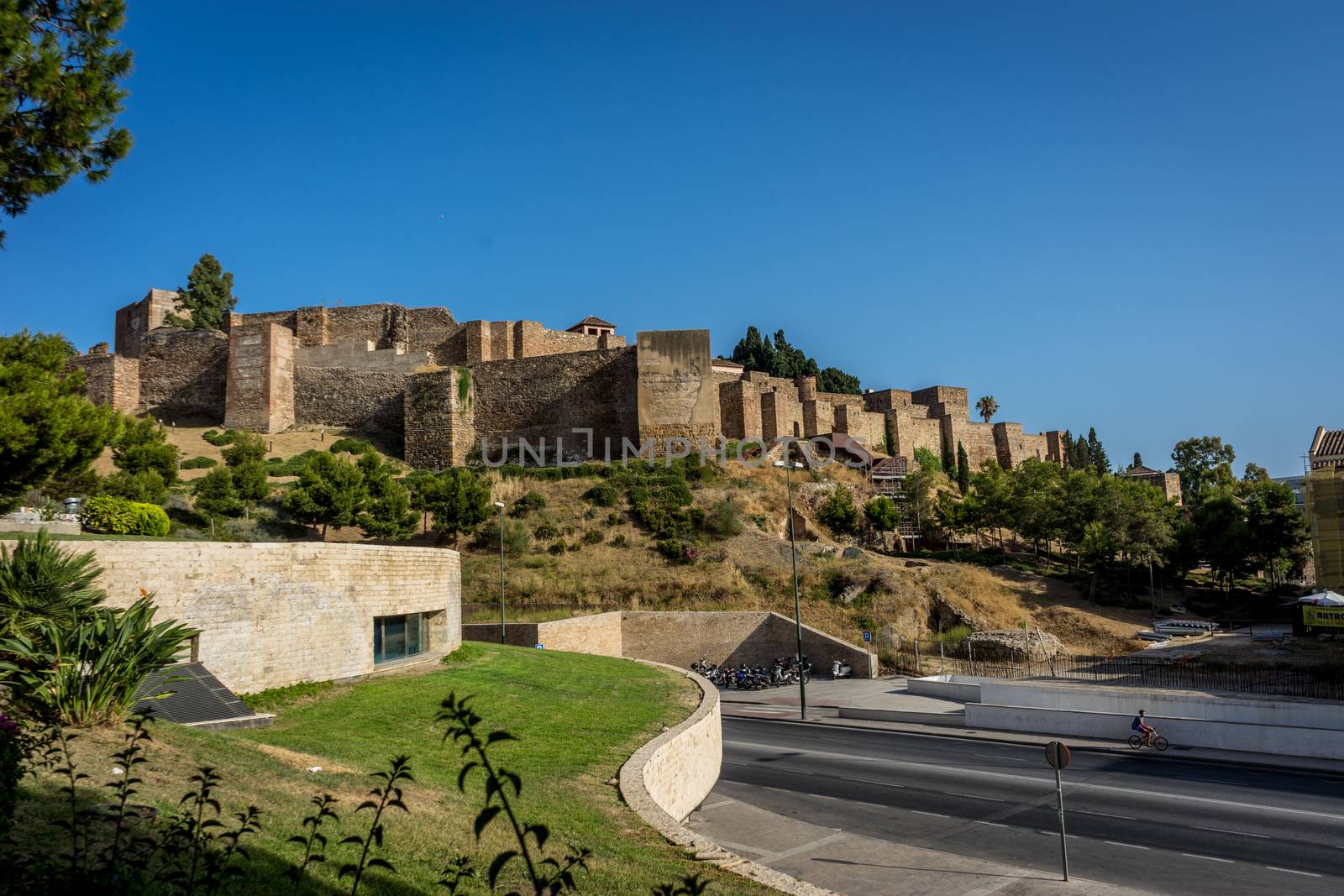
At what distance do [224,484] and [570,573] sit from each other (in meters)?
13.2

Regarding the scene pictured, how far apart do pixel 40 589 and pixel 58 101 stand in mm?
5278

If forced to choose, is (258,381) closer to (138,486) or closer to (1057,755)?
(138,486)

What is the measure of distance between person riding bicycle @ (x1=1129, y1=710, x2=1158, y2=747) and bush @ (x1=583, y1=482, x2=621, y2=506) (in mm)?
A: 25665

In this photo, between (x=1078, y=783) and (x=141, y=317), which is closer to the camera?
(x=1078, y=783)

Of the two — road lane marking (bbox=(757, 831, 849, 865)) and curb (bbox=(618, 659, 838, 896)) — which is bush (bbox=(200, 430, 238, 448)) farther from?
road lane marking (bbox=(757, 831, 849, 865))

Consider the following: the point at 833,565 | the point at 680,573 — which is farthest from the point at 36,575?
the point at 833,565

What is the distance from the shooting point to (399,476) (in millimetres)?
43062

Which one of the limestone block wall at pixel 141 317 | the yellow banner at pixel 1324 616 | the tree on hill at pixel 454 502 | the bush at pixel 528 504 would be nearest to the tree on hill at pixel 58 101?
the tree on hill at pixel 454 502

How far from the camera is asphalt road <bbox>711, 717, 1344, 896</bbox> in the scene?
11.3 metres

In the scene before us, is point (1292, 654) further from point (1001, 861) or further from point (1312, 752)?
point (1001, 861)

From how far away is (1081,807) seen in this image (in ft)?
47.2

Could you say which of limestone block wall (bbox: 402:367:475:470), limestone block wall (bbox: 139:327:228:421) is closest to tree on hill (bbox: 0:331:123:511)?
limestone block wall (bbox: 402:367:475:470)

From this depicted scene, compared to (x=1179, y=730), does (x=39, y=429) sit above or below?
above

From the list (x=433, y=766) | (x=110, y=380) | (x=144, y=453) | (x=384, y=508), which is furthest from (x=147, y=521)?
(x=110, y=380)
